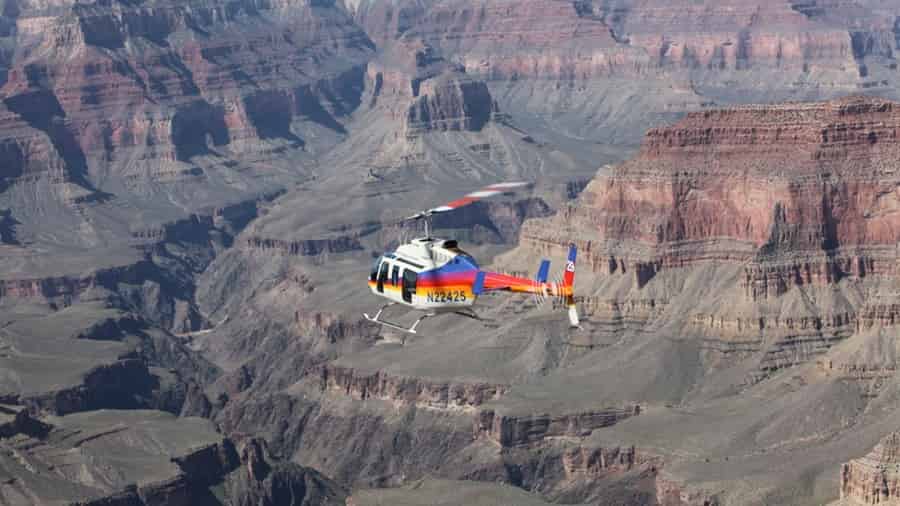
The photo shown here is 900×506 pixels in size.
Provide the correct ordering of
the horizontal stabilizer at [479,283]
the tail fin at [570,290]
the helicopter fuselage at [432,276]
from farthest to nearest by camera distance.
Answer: the helicopter fuselage at [432,276] < the horizontal stabilizer at [479,283] < the tail fin at [570,290]

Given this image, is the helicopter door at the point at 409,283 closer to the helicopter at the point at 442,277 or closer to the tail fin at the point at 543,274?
the helicopter at the point at 442,277

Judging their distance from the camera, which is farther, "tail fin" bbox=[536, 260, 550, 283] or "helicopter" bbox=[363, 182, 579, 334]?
"helicopter" bbox=[363, 182, 579, 334]

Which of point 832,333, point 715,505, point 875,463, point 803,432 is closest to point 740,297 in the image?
point 832,333

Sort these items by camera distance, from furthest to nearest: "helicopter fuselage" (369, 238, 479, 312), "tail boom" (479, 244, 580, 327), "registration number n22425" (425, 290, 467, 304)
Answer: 1. "registration number n22425" (425, 290, 467, 304)
2. "helicopter fuselage" (369, 238, 479, 312)
3. "tail boom" (479, 244, 580, 327)

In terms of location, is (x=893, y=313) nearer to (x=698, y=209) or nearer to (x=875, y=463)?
(x=698, y=209)

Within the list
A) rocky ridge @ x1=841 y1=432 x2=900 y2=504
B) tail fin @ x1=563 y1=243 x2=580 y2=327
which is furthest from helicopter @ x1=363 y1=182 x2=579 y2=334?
rocky ridge @ x1=841 y1=432 x2=900 y2=504

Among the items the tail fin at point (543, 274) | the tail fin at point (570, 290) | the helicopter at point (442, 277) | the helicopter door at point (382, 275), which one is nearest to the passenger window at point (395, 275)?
the helicopter at point (442, 277)

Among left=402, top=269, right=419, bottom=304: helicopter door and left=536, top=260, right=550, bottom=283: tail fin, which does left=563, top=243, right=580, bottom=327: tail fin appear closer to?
left=536, top=260, right=550, bottom=283: tail fin

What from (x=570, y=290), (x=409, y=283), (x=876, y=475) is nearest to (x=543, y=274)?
(x=570, y=290)

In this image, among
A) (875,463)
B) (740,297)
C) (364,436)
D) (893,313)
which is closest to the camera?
(875,463)
